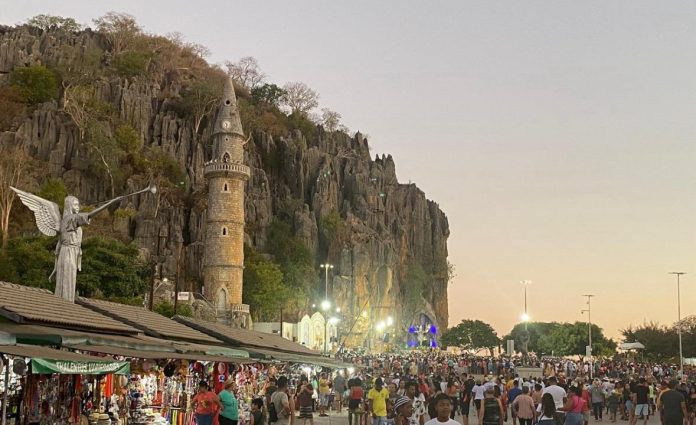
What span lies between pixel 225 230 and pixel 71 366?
5185 cm

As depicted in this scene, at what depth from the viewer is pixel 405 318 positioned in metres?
98.6

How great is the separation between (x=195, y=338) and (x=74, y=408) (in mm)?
6891

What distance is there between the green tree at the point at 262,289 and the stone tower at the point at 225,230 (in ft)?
19.8

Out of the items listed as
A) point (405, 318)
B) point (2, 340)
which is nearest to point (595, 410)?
point (2, 340)

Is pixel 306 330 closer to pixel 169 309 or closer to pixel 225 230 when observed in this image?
pixel 225 230

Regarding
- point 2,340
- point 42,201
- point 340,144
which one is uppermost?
point 340,144

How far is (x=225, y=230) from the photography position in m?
64.6

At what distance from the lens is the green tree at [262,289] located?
234 ft

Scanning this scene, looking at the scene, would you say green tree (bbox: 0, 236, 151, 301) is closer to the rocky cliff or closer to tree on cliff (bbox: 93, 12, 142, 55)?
the rocky cliff

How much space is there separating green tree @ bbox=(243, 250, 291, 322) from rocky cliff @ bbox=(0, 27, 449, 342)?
14.4 ft

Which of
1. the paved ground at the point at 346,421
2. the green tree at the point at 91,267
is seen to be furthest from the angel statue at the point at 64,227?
the green tree at the point at 91,267

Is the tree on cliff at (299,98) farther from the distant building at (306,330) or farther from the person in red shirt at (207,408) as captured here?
the person in red shirt at (207,408)

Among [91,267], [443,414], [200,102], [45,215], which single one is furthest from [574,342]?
[443,414]

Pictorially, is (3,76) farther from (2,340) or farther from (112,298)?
(2,340)
